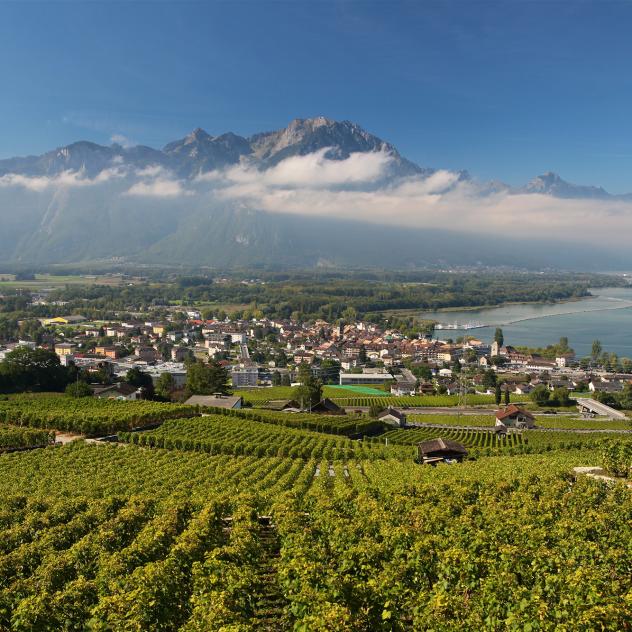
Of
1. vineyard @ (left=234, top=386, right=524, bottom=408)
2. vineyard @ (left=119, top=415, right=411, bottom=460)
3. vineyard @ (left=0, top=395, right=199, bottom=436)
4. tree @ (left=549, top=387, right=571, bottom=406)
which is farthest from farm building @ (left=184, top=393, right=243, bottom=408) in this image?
tree @ (left=549, top=387, right=571, bottom=406)

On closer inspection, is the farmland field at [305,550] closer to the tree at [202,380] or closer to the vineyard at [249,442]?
the vineyard at [249,442]

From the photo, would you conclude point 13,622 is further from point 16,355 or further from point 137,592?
point 16,355

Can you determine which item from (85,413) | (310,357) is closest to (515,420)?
(85,413)

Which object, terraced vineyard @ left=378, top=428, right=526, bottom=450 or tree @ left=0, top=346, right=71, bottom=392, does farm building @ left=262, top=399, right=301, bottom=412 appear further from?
tree @ left=0, top=346, right=71, bottom=392

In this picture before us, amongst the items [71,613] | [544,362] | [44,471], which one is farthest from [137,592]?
[544,362]

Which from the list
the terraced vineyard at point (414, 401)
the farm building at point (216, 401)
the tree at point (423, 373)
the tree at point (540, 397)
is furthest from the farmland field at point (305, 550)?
the tree at point (423, 373)

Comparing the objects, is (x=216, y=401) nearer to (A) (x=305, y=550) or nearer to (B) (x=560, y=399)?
(A) (x=305, y=550)
